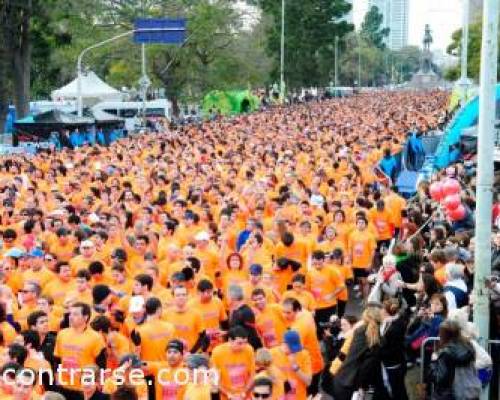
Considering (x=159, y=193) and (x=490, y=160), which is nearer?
(x=490, y=160)

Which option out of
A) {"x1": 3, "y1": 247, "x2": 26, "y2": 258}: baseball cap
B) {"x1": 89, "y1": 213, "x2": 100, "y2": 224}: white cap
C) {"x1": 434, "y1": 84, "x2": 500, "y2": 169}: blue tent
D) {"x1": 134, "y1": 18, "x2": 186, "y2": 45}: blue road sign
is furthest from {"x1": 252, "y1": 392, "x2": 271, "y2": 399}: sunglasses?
{"x1": 134, "y1": 18, "x2": 186, "y2": 45}: blue road sign

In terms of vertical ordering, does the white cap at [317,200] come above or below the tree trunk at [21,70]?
below

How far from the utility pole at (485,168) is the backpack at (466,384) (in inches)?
33.2

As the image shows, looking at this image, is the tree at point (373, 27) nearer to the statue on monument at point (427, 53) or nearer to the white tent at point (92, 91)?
the statue on monument at point (427, 53)

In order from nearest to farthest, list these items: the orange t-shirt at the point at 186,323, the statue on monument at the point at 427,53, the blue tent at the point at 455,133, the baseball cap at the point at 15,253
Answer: the orange t-shirt at the point at 186,323, the baseball cap at the point at 15,253, the blue tent at the point at 455,133, the statue on monument at the point at 427,53

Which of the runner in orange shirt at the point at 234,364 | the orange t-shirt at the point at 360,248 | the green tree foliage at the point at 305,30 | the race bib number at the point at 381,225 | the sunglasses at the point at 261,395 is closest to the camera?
the sunglasses at the point at 261,395

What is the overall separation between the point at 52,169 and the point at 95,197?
404 centimetres

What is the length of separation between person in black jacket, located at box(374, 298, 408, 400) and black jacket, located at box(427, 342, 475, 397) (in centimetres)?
67

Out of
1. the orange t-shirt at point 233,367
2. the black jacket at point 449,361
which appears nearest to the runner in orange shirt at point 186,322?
the orange t-shirt at point 233,367

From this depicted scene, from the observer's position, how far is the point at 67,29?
45.0 m

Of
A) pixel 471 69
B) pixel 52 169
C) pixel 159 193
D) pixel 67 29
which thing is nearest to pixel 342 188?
pixel 159 193

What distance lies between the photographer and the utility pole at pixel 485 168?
8.29m

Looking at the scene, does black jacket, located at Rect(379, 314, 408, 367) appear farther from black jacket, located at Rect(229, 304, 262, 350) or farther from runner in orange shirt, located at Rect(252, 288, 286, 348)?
black jacket, located at Rect(229, 304, 262, 350)

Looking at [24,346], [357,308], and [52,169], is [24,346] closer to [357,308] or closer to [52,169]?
[357,308]
